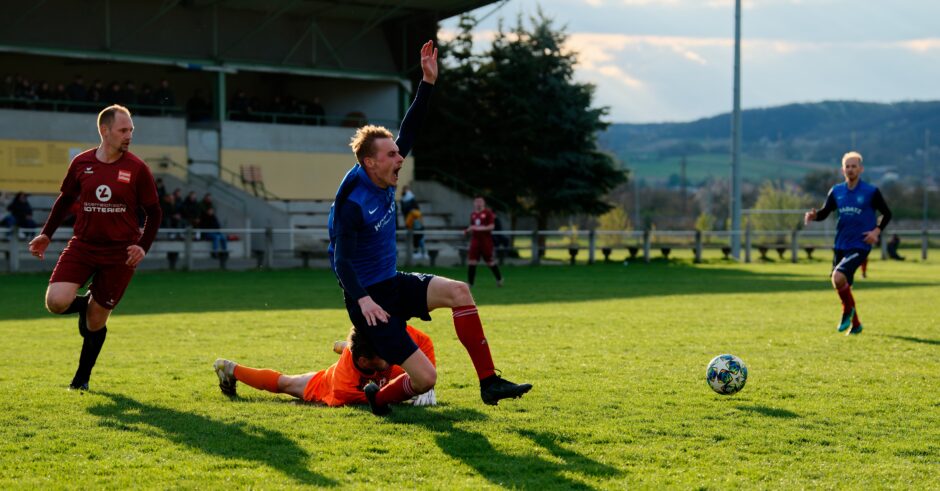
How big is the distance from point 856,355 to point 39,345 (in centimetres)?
816

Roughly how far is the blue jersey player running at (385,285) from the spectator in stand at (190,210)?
22.6m

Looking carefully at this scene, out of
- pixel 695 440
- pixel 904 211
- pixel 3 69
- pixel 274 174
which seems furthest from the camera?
pixel 904 211

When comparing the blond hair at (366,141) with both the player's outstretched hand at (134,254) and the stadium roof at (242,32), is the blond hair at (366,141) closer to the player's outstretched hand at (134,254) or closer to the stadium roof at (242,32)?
the player's outstretched hand at (134,254)

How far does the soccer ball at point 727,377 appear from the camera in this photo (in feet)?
25.3

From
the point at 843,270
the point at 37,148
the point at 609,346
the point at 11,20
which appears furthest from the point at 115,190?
the point at 11,20

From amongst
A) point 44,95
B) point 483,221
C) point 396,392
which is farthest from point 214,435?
point 44,95

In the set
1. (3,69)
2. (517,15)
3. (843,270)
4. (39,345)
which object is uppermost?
(517,15)

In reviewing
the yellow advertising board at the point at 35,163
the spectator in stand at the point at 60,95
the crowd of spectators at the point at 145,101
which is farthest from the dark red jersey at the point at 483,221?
the spectator in stand at the point at 60,95

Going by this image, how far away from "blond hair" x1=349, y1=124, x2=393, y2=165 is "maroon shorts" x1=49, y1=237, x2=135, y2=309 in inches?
93.7

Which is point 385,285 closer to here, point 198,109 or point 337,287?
point 337,287

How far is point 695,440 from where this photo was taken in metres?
6.27

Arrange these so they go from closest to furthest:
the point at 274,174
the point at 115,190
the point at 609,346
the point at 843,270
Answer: the point at 115,190, the point at 609,346, the point at 843,270, the point at 274,174

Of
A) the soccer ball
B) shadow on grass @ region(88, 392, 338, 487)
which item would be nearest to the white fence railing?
shadow on grass @ region(88, 392, 338, 487)

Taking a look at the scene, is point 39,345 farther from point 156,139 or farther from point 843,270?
point 156,139
